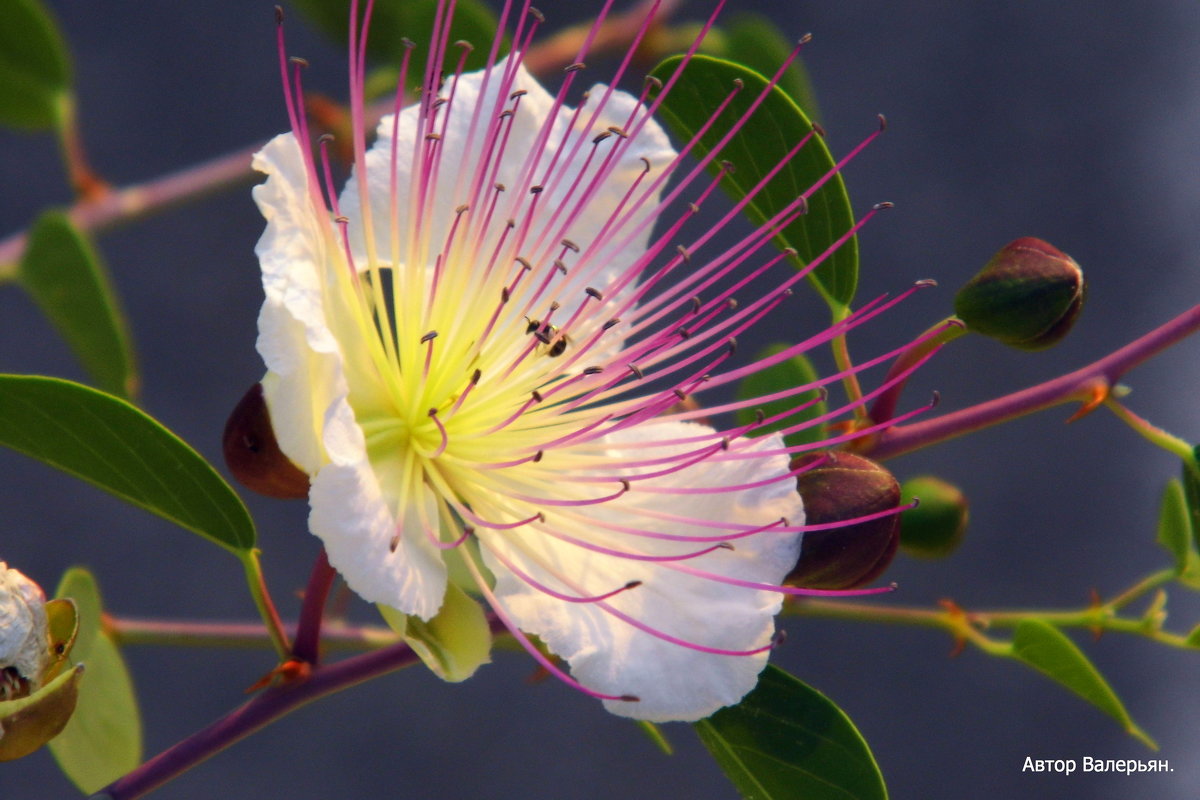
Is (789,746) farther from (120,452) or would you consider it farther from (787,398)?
(120,452)

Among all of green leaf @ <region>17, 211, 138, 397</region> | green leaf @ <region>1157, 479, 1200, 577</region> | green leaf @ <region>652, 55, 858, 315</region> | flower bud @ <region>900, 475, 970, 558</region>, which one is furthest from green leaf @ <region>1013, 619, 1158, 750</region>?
green leaf @ <region>17, 211, 138, 397</region>

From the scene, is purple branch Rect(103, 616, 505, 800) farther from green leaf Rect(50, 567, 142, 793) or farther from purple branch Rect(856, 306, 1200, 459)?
purple branch Rect(856, 306, 1200, 459)

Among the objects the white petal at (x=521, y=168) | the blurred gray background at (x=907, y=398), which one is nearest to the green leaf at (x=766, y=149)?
the white petal at (x=521, y=168)

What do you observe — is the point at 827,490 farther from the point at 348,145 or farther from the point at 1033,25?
the point at 1033,25

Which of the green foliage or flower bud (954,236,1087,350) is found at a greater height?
flower bud (954,236,1087,350)

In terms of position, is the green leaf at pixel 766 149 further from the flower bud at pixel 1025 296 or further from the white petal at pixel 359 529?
the white petal at pixel 359 529

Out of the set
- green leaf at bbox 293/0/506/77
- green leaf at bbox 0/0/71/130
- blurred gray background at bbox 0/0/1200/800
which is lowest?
blurred gray background at bbox 0/0/1200/800

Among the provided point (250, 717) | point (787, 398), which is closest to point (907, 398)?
point (787, 398)
